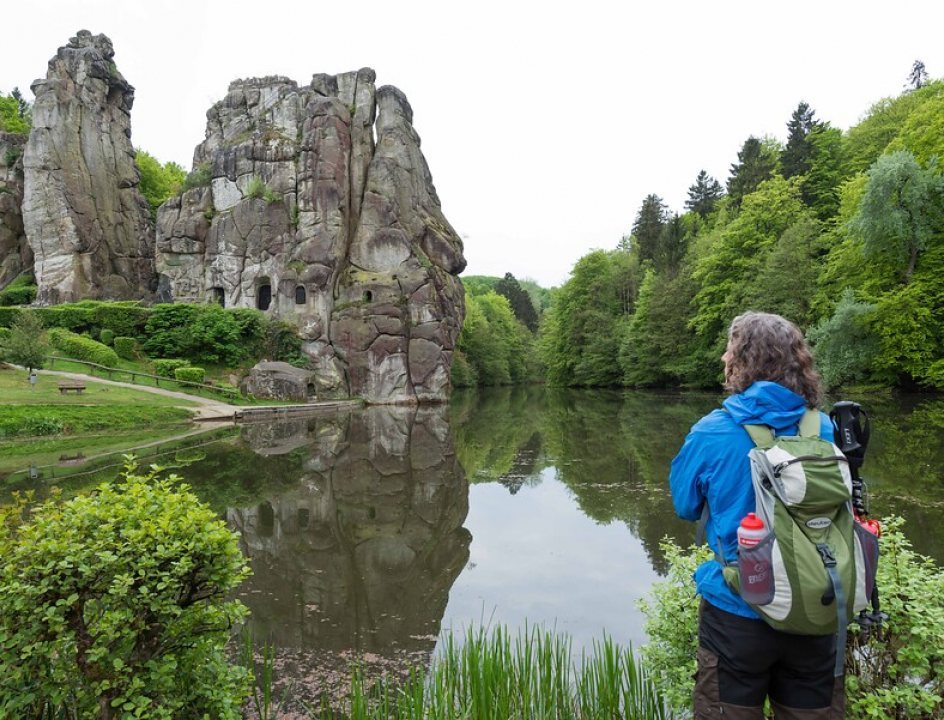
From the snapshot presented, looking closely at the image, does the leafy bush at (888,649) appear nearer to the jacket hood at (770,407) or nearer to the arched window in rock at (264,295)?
the jacket hood at (770,407)

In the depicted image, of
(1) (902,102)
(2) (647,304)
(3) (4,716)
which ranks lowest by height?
(3) (4,716)

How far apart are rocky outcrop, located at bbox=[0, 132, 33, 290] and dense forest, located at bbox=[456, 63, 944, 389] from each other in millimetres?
40480

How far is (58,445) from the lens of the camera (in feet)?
59.5

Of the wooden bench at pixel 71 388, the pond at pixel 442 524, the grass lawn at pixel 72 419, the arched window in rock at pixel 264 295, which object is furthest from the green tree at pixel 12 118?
the pond at pixel 442 524

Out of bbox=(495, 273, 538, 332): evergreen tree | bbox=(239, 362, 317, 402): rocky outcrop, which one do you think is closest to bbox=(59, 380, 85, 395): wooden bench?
bbox=(239, 362, 317, 402): rocky outcrop

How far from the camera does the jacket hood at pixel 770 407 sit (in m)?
2.58

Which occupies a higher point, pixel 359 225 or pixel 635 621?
pixel 359 225

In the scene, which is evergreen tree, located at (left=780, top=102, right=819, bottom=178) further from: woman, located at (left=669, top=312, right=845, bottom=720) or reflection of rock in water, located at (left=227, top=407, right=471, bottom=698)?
woman, located at (left=669, top=312, right=845, bottom=720)

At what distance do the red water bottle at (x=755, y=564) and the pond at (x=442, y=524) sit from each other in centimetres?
318

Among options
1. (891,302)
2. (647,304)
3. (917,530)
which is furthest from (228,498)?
(647,304)

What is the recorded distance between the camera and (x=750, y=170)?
50.4 m

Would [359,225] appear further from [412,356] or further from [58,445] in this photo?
[58,445]

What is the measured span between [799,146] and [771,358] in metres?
53.2

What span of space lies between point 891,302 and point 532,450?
70.9 ft
